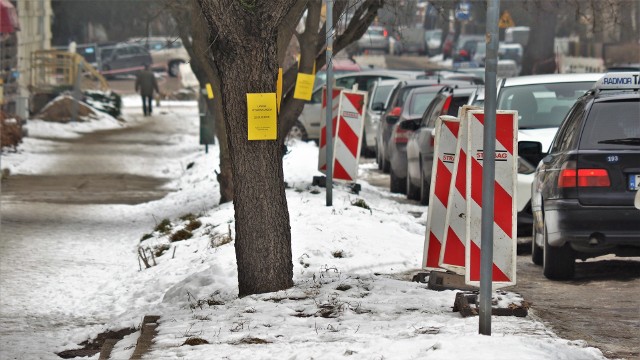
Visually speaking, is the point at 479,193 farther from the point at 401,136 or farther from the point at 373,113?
the point at 373,113

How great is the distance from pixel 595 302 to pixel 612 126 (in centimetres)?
155

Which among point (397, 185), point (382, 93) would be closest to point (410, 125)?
point (397, 185)

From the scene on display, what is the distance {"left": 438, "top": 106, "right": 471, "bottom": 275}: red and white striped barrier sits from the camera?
32.7ft

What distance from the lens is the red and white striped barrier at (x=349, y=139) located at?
18344mm

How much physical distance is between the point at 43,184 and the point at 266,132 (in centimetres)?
1367

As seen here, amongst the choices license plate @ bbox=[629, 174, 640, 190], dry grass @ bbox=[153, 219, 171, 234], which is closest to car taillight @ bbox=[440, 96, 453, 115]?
dry grass @ bbox=[153, 219, 171, 234]

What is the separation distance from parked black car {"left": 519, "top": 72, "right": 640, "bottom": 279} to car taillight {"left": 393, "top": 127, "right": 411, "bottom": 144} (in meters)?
9.71

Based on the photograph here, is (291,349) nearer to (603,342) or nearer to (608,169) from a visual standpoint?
(603,342)

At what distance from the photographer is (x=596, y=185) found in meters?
11.1

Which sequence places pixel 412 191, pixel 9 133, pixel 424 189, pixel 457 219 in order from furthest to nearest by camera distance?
pixel 9 133 < pixel 412 191 < pixel 424 189 < pixel 457 219

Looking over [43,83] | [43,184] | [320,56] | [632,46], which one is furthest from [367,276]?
[632,46]

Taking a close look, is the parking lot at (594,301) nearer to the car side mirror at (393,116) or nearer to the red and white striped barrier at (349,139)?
the red and white striped barrier at (349,139)

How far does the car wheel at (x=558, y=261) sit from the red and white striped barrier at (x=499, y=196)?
234 cm

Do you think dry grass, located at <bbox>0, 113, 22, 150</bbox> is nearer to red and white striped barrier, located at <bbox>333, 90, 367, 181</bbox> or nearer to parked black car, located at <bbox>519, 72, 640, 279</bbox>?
red and white striped barrier, located at <bbox>333, 90, 367, 181</bbox>
